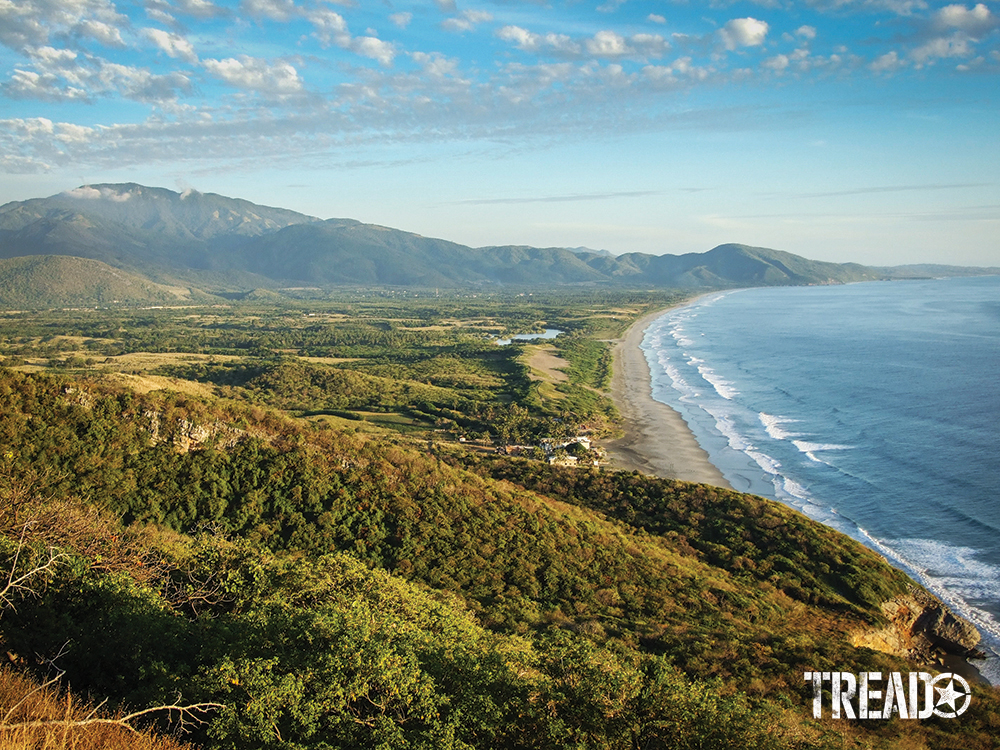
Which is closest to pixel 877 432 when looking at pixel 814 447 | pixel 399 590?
pixel 814 447

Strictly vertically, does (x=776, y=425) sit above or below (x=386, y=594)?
below

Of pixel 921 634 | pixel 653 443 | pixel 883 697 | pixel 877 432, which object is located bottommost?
pixel 921 634

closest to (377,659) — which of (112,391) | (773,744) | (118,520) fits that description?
(773,744)

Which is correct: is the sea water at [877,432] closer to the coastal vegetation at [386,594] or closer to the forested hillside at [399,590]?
the forested hillside at [399,590]

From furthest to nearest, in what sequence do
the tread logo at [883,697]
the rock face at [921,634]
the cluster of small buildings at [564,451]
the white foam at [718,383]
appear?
1. the white foam at [718,383]
2. the cluster of small buildings at [564,451]
3. the rock face at [921,634]
4. the tread logo at [883,697]

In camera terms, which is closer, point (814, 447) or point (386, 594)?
point (386, 594)

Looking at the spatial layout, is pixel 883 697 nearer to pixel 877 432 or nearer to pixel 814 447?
pixel 814 447

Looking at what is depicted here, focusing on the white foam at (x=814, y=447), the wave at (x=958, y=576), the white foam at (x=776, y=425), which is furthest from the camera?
the white foam at (x=776, y=425)

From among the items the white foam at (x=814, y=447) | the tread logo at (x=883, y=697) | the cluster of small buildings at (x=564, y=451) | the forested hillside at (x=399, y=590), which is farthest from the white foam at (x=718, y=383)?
the tread logo at (x=883, y=697)
